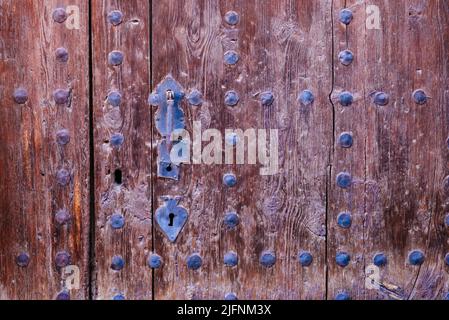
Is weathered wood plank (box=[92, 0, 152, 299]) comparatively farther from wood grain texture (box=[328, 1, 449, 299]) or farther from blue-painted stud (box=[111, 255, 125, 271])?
wood grain texture (box=[328, 1, 449, 299])

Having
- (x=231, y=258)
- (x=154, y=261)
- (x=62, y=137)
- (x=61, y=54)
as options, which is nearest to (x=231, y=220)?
(x=231, y=258)

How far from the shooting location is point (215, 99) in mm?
1122

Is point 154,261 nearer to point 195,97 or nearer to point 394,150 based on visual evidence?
point 195,97

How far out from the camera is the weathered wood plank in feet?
3.64

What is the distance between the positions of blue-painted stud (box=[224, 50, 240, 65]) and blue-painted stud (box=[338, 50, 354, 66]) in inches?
8.7

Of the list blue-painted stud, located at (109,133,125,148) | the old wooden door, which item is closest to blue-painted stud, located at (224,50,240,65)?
the old wooden door

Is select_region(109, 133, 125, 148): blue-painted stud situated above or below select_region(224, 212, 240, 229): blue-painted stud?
above

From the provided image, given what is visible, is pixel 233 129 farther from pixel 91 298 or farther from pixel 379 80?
pixel 91 298

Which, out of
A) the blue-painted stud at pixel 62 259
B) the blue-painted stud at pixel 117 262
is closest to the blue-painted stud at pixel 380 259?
the blue-painted stud at pixel 117 262

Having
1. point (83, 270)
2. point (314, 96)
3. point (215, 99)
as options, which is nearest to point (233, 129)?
point (215, 99)

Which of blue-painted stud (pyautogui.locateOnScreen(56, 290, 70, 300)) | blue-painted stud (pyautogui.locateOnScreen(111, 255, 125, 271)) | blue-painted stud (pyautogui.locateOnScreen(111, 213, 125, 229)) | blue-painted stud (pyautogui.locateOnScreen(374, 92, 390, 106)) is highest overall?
blue-painted stud (pyautogui.locateOnScreen(374, 92, 390, 106))

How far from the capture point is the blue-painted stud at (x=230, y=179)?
3.68ft

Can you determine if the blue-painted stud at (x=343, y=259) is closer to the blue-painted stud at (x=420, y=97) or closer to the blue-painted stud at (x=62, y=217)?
the blue-painted stud at (x=420, y=97)

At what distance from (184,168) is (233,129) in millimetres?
136
